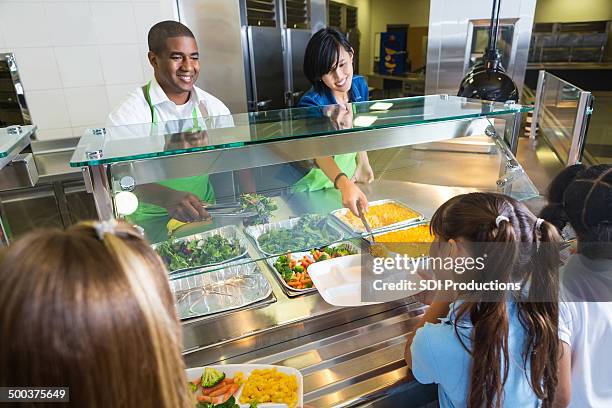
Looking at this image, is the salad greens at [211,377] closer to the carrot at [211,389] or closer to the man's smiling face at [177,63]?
the carrot at [211,389]

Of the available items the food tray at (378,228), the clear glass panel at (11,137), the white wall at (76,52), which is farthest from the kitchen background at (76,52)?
the food tray at (378,228)

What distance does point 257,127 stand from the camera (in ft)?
4.27

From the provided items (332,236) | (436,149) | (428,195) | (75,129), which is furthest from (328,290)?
(75,129)

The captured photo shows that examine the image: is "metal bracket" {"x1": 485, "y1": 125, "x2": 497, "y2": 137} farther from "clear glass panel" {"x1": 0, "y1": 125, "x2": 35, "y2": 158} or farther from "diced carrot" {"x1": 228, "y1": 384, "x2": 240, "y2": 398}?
"clear glass panel" {"x1": 0, "y1": 125, "x2": 35, "y2": 158}

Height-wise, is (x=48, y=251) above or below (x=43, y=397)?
above

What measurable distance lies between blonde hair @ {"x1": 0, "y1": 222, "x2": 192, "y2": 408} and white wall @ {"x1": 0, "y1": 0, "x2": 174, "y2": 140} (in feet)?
9.76

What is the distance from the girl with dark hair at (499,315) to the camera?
1024 mm

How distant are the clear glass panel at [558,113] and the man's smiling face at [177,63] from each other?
7.65ft

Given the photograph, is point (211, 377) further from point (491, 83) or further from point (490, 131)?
point (490, 131)

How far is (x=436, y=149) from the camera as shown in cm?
170

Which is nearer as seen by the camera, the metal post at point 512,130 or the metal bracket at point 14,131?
the metal bracket at point 14,131

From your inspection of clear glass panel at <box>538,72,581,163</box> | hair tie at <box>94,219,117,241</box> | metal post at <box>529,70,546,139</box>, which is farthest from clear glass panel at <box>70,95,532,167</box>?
metal post at <box>529,70,546,139</box>

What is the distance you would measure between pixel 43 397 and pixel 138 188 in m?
0.67

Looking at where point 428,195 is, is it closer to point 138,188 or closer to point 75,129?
Answer: point 138,188
